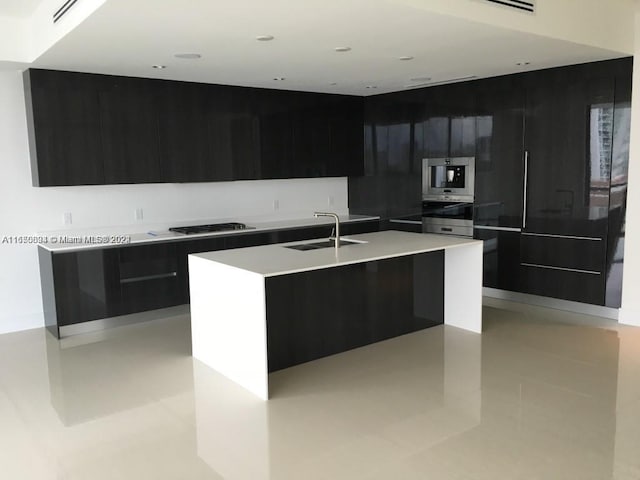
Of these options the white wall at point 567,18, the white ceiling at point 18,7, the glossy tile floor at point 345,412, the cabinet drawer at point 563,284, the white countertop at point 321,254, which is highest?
the white ceiling at point 18,7

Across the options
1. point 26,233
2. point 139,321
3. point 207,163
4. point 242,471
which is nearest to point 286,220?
point 207,163

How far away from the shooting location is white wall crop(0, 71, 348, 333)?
201 inches

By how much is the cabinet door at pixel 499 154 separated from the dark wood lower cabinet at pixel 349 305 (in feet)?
3.86

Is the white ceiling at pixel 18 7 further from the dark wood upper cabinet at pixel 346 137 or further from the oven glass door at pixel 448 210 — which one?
the oven glass door at pixel 448 210

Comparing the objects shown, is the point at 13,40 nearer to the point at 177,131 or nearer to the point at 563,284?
the point at 177,131

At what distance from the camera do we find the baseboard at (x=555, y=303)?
210 inches

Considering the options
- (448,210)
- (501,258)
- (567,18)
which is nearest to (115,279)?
(448,210)

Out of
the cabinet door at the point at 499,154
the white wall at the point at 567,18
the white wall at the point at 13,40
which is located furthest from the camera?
the cabinet door at the point at 499,154

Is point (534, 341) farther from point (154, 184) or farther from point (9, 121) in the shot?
point (9, 121)

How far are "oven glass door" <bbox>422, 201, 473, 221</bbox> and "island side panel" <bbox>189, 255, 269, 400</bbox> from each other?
3.29 meters

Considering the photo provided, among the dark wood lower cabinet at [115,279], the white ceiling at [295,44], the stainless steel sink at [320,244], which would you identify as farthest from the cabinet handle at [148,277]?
the white ceiling at [295,44]

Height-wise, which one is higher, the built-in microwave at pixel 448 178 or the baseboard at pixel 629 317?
the built-in microwave at pixel 448 178

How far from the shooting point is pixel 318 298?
14.3ft

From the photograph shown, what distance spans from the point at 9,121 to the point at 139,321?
7.26 feet
